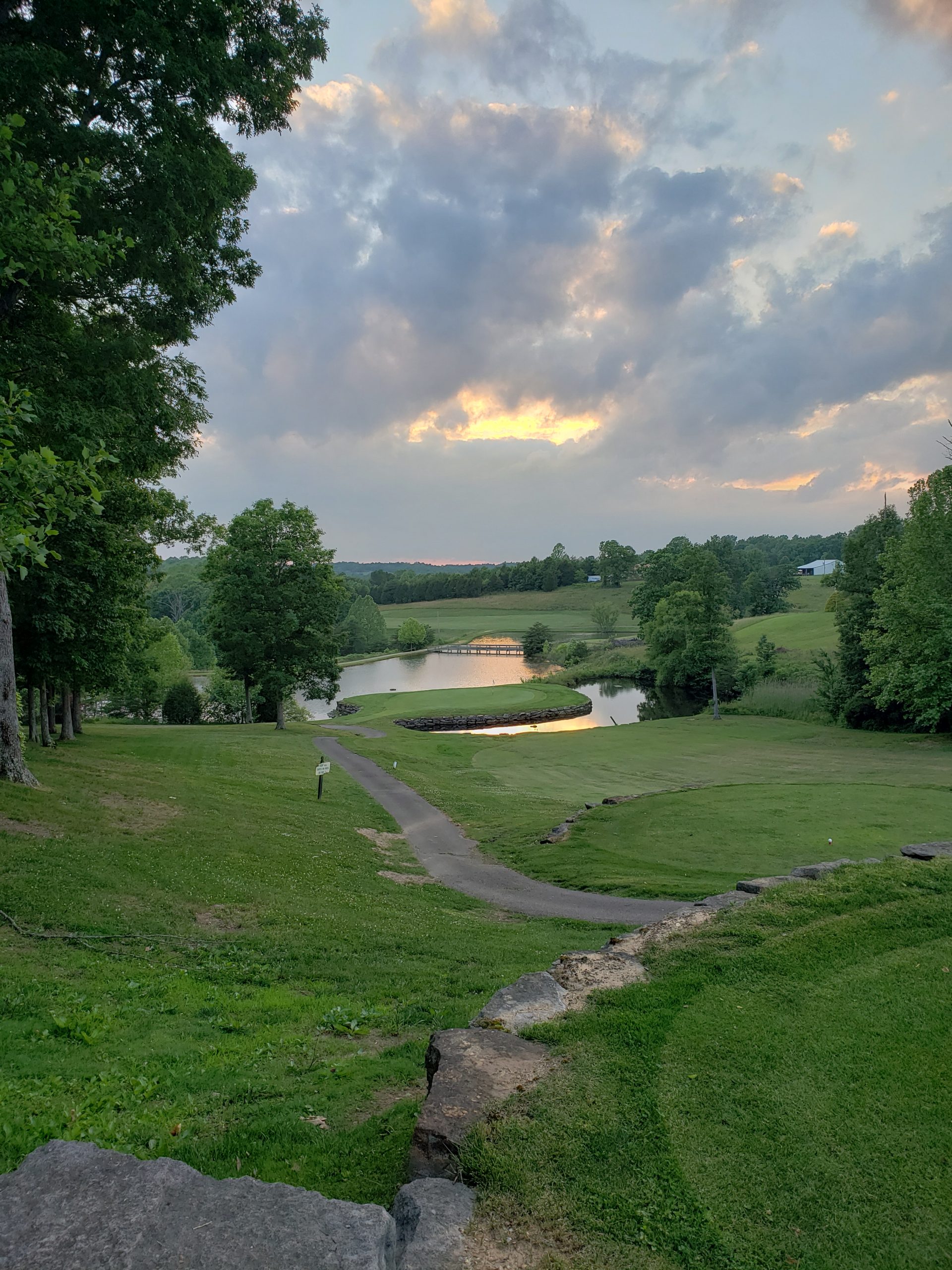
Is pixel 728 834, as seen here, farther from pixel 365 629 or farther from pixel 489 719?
pixel 365 629

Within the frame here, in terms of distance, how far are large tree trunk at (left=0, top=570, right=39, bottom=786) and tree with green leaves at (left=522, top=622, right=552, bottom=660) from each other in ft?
324

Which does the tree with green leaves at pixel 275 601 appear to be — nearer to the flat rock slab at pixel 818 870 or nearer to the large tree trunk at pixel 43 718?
the large tree trunk at pixel 43 718

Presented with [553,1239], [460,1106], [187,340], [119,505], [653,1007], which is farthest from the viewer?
[119,505]

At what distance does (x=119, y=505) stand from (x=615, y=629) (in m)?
114

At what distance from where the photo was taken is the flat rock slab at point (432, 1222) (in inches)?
146

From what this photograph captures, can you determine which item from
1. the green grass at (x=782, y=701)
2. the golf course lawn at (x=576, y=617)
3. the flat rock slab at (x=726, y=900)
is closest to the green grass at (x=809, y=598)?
the golf course lawn at (x=576, y=617)

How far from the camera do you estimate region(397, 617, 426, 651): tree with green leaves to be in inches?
5032

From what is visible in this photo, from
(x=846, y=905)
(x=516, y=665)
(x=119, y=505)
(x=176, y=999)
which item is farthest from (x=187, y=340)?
(x=516, y=665)

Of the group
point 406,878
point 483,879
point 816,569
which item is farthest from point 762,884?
point 816,569

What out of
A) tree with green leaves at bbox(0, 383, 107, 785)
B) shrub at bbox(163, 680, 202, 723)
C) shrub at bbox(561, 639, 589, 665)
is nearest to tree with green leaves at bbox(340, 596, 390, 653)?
shrub at bbox(561, 639, 589, 665)

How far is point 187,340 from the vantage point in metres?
14.9

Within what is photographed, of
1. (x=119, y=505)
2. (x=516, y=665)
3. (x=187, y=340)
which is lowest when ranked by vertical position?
(x=516, y=665)

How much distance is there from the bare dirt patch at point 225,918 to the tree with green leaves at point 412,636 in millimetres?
116080

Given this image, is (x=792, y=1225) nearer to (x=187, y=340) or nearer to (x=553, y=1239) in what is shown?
(x=553, y=1239)
